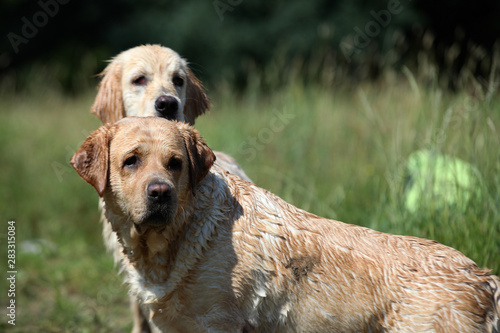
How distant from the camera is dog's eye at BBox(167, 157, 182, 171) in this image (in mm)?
3121

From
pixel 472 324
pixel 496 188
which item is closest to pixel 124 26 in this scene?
pixel 496 188

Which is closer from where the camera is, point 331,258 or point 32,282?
point 331,258

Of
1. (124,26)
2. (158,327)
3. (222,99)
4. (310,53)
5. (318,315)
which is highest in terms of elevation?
(318,315)

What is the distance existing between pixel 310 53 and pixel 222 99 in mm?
8454

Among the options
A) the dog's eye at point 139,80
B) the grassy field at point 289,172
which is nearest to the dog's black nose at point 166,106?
the dog's eye at point 139,80

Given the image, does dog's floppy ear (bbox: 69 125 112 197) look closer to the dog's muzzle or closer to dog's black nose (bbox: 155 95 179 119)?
the dog's muzzle

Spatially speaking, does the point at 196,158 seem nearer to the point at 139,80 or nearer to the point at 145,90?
the point at 145,90

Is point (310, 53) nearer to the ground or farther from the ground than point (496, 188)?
nearer to the ground

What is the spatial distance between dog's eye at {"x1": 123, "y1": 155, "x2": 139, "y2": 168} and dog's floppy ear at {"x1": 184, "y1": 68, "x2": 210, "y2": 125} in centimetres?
172

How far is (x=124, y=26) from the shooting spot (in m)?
20.2

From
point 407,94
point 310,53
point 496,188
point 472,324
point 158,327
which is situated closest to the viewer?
point 472,324

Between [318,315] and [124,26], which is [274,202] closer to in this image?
[318,315]

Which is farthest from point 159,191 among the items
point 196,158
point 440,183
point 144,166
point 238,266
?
point 440,183

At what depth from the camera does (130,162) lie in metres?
3.12
